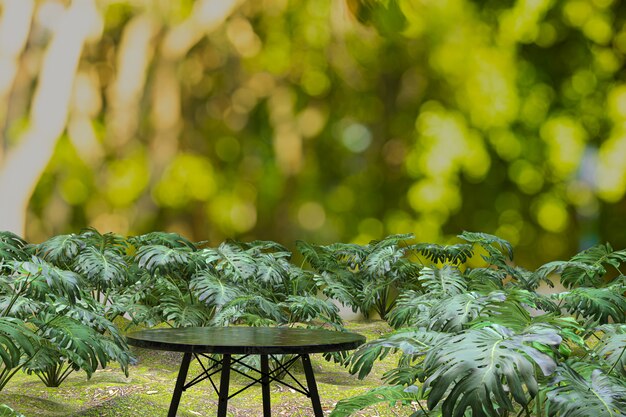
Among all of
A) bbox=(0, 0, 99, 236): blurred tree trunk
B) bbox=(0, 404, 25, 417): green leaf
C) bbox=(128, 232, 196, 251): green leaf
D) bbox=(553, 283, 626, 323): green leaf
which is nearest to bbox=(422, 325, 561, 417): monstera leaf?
bbox=(0, 404, 25, 417): green leaf

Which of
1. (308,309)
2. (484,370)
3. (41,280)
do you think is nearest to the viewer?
(484,370)

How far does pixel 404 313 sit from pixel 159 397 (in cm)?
144

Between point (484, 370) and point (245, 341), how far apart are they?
114 centimetres

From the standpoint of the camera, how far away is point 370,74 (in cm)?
705

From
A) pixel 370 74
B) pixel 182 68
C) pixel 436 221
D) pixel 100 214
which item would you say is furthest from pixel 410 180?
pixel 100 214

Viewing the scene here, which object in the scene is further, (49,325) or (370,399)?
(49,325)

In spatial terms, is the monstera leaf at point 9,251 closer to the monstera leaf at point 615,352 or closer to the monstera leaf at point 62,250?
the monstera leaf at point 62,250

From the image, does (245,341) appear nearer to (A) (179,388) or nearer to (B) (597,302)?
(A) (179,388)

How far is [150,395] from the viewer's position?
4258mm

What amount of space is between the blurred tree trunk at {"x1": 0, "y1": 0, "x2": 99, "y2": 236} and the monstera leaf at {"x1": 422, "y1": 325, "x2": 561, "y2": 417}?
5104 millimetres

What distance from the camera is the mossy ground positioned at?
3.82m

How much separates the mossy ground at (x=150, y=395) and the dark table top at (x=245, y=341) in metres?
0.69

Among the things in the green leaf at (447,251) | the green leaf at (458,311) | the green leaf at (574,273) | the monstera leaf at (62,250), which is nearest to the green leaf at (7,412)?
the green leaf at (458,311)

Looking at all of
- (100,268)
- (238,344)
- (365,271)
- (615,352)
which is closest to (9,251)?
(100,268)
